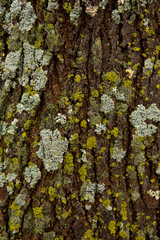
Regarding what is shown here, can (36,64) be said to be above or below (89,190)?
above

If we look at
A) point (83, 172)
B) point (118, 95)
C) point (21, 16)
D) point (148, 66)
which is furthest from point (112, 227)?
point (21, 16)

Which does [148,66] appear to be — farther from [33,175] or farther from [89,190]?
[33,175]

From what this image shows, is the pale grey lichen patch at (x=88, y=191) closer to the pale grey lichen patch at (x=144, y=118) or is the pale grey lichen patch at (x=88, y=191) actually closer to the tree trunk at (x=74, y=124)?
the tree trunk at (x=74, y=124)

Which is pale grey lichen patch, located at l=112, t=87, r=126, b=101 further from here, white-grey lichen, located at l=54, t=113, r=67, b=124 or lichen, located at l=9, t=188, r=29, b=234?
lichen, located at l=9, t=188, r=29, b=234

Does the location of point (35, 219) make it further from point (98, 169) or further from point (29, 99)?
point (29, 99)

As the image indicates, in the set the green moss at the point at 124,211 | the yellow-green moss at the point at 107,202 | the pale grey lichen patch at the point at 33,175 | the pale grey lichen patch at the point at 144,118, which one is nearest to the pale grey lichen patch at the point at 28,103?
the pale grey lichen patch at the point at 33,175

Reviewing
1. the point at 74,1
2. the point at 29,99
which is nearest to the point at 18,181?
the point at 29,99
